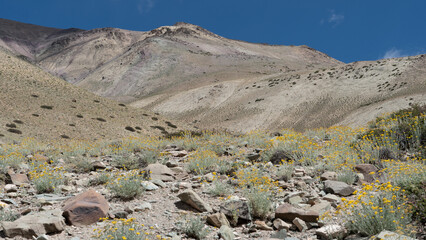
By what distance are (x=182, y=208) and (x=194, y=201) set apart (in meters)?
0.27

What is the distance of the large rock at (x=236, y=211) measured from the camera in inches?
193

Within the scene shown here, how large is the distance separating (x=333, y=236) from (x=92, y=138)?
92.5 feet

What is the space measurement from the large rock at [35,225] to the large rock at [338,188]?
472 centimetres

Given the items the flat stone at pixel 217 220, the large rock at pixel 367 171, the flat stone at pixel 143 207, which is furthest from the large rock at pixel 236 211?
the large rock at pixel 367 171

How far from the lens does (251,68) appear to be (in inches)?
3743

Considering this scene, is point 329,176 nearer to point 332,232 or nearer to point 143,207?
point 332,232

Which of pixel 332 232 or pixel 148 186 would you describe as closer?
pixel 332 232

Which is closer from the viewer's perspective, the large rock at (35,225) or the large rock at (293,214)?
the large rock at (35,225)

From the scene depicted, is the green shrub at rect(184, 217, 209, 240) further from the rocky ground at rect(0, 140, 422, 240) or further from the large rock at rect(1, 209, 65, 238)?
the large rock at rect(1, 209, 65, 238)

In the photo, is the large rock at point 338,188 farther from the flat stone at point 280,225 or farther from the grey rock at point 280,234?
the grey rock at point 280,234

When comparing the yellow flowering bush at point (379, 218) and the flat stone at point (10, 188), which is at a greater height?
the flat stone at point (10, 188)

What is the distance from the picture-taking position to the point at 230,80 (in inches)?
3009

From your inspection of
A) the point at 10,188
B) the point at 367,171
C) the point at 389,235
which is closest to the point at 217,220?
the point at 389,235

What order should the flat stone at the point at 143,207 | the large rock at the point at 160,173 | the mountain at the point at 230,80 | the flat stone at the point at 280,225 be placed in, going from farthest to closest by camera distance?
the mountain at the point at 230,80 < the large rock at the point at 160,173 < the flat stone at the point at 143,207 < the flat stone at the point at 280,225
